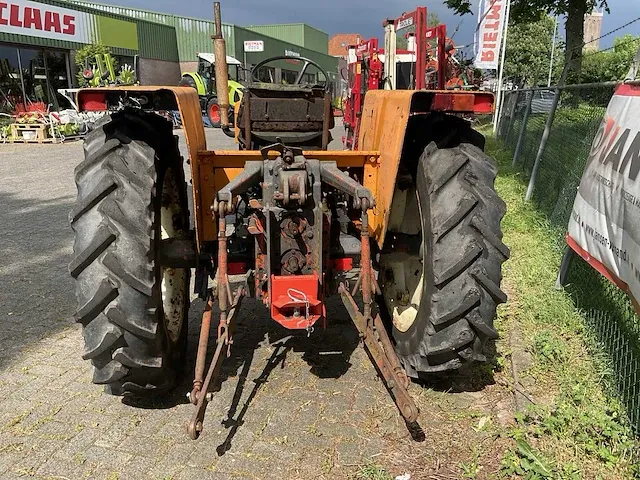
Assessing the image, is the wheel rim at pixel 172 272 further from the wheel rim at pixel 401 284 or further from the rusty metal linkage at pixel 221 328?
the wheel rim at pixel 401 284

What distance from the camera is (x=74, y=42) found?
23312mm

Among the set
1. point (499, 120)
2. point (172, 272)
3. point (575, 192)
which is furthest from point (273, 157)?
point (499, 120)

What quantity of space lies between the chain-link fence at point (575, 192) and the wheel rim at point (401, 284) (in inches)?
50.6

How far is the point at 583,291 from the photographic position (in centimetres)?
460

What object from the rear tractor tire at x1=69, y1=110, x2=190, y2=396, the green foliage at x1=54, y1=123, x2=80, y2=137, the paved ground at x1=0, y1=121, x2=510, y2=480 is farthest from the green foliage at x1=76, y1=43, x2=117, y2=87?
the rear tractor tire at x1=69, y1=110, x2=190, y2=396

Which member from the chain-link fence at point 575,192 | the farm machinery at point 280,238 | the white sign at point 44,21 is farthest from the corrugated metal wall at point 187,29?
the farm machinery at point 280,238

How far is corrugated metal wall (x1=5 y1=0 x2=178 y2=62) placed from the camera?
70.4ft

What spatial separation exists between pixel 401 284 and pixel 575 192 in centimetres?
279

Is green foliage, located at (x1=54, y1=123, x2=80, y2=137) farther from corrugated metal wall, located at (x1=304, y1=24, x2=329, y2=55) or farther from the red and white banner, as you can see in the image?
corrugated metal wall, located at (x1=304, y1=24, x2=329, y2=55)

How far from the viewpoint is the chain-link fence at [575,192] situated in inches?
137

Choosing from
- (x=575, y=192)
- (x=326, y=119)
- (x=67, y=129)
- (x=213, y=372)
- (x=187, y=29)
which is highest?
(x=187, y=29)

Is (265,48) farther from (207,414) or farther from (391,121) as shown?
(207,414)

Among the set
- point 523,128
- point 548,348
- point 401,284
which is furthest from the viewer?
point 523,128

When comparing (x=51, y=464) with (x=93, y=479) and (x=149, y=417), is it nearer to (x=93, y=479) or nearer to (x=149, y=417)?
(x=93, y=479)
